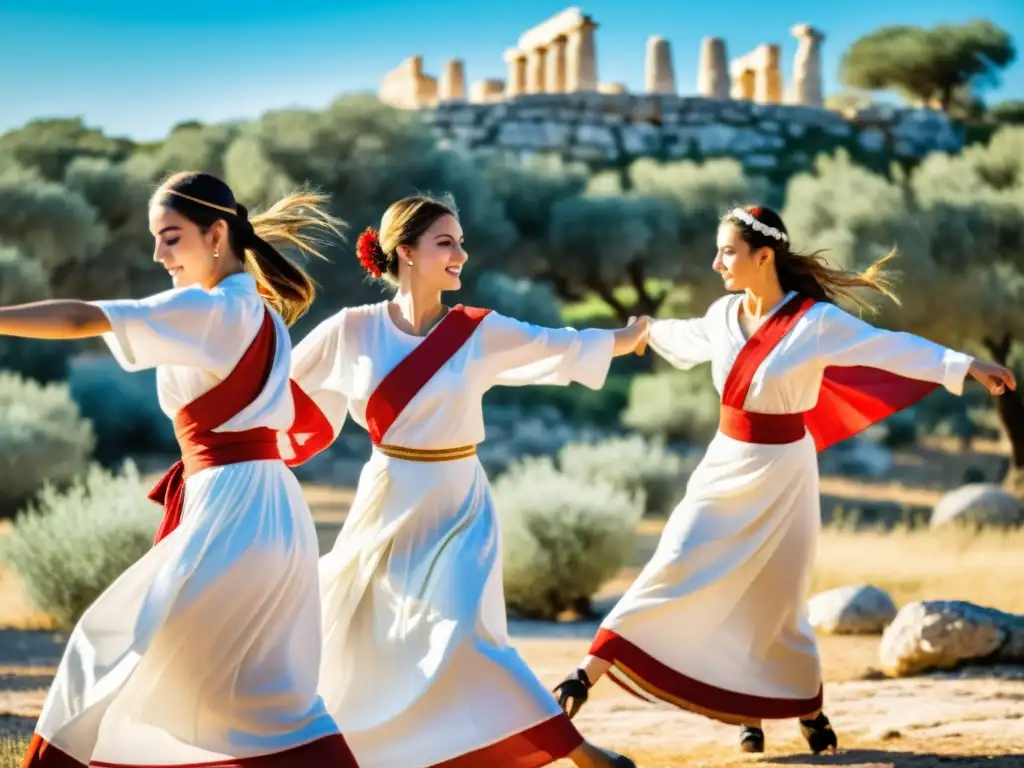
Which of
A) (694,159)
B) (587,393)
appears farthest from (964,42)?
(587,393)

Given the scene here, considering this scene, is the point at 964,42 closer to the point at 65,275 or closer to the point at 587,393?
the point at 587,393

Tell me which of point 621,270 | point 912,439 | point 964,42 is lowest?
point 912,439

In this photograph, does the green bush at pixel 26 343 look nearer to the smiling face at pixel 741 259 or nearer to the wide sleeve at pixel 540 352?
the smiling face at pixel 741 259

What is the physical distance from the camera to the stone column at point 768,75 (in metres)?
61.0

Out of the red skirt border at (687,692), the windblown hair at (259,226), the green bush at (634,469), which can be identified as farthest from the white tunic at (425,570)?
the green bush at (634,469)

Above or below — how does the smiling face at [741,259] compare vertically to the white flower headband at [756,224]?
below

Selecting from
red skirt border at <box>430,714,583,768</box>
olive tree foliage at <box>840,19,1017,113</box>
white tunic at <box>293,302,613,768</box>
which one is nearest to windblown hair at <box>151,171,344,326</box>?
white tunic at <box>293,302,613,768</box>

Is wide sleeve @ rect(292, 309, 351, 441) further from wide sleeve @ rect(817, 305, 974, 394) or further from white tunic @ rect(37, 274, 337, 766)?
wide sleeve @ rect(817, 305, 974, 394)

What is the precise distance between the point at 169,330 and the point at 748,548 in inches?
105

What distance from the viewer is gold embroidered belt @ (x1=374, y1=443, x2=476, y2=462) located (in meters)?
4.88

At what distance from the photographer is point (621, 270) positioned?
3206 centimetres

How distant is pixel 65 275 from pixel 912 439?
1407 centimetres

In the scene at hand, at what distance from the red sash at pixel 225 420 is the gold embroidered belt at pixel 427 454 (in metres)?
0.74

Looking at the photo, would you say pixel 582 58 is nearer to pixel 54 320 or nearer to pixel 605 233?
pixel 605 233
